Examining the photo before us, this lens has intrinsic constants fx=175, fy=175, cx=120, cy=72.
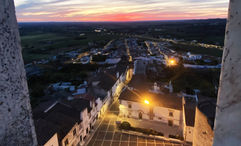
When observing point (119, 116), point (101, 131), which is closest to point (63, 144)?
point (101, 131)

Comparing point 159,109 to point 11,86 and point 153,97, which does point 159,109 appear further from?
point 11,86

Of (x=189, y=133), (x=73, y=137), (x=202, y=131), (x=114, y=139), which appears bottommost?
(x=114, y=139)

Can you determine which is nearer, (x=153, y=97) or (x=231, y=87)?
(x=231, y=87)

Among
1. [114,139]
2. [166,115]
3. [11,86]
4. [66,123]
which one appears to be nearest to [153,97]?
[166,115]

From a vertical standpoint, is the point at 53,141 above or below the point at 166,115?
above

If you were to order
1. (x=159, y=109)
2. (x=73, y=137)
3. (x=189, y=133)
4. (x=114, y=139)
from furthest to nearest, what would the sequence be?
(x=159, y=109) → (x=114, y=139) → (x=189, y=133) → (x=73, y=137)

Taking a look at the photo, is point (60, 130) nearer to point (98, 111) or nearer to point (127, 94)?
point (98, 111)
